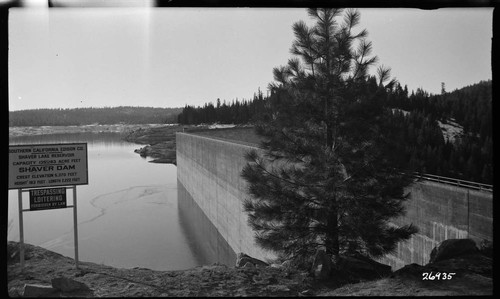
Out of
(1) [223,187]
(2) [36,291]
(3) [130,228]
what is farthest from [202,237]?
(2) [36,291]

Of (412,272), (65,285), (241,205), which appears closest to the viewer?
(65,285)

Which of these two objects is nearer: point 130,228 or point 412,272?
point 412,272

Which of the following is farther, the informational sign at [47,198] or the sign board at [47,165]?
the informational sign at [47,198]

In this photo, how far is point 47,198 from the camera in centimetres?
713

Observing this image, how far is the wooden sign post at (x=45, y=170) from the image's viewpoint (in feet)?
22.2

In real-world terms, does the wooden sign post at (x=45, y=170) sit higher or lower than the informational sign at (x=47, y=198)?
higher

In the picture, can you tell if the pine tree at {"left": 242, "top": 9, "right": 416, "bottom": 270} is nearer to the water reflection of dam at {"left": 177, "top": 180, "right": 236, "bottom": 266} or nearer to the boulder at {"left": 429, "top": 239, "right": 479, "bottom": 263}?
the boulder at {"left": 429, "top": 239, "right": 479, "bottom": 263}

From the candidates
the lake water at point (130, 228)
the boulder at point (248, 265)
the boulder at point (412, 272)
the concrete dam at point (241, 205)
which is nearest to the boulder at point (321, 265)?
the boulder at point (412, 272)

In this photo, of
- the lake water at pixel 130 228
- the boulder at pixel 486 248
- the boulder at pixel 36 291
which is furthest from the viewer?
the lake water at pixel 130 228

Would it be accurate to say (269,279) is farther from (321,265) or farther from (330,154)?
(330,154)

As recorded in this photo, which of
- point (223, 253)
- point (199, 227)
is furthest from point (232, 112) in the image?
point (223, 253)

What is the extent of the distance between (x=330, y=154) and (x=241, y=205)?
42.4ft

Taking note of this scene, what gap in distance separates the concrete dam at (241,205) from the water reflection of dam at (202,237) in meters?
0.11

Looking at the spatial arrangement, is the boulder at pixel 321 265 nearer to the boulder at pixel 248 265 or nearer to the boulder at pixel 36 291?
the boulder at pixel 248 265
